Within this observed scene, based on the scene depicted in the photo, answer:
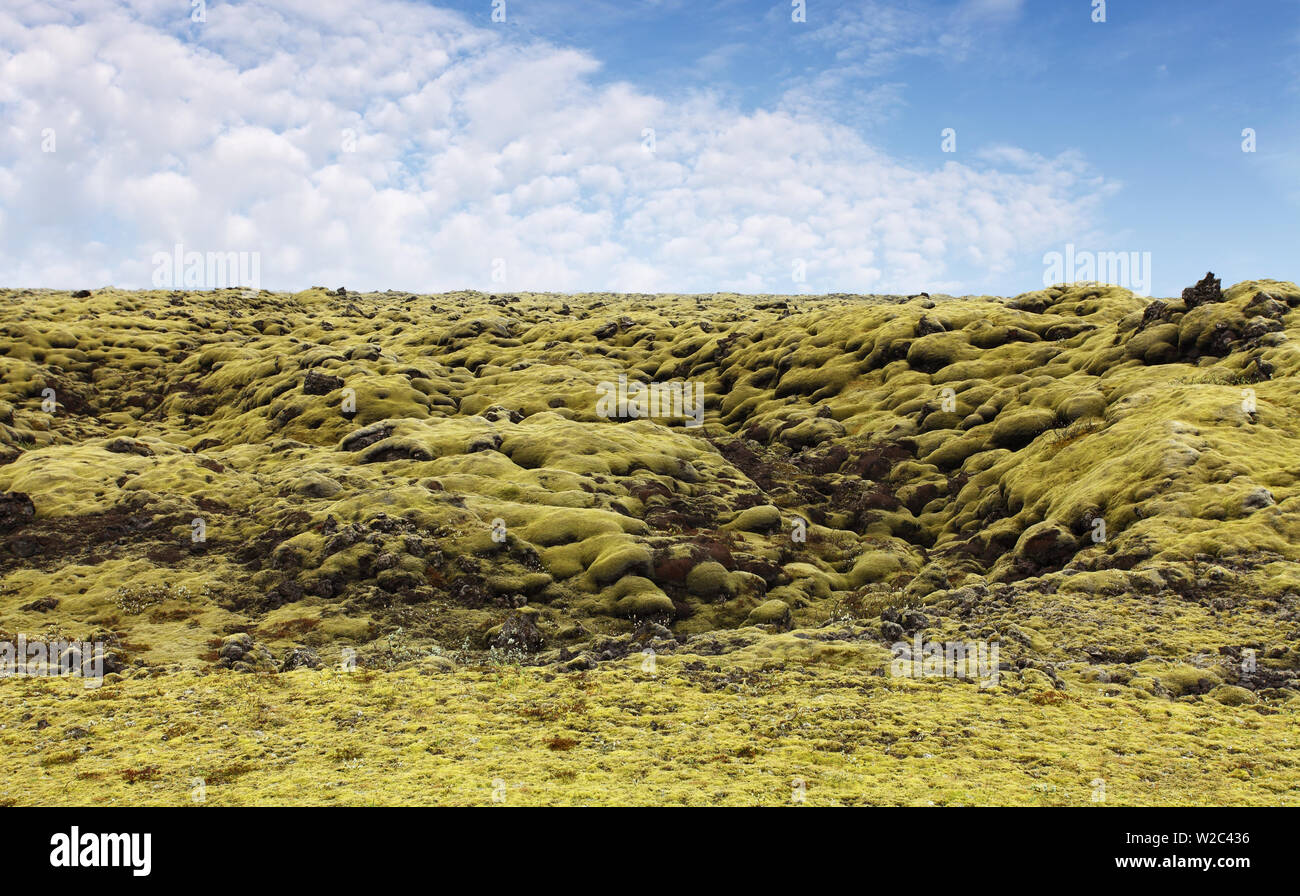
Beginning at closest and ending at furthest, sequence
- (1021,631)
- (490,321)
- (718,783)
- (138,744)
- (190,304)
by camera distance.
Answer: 1. (718,783)
2. (138,744)
3. (1021,631)
4. (490,321)
5. (190,304)

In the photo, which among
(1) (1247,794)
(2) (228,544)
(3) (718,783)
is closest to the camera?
(1) (1247,794)

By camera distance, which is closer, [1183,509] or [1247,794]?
[1247,794]

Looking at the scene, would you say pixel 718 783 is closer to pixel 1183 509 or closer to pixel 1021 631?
pixel 1021 631

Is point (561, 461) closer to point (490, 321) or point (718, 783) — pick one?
point (718, 783)

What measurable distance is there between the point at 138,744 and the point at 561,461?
30856mm

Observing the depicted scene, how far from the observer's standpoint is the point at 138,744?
21266 mm

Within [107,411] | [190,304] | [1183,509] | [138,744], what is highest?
[190,304]

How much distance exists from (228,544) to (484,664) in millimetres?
19122

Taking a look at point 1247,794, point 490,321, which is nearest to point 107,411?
point 490,321

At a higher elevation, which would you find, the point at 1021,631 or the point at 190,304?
the point at 190,304

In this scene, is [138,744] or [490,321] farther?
[490,321]

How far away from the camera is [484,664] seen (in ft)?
91.5
